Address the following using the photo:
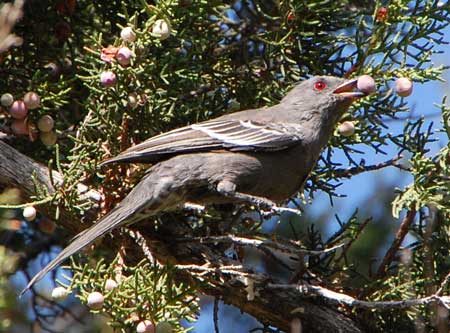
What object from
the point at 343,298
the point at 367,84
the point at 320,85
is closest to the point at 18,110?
the point at 320,85

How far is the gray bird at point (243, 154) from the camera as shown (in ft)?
14.9

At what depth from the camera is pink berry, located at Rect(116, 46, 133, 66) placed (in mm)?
4320

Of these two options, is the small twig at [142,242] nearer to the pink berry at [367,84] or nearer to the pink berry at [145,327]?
the pink berry at [145,327]

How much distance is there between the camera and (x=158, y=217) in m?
4.74

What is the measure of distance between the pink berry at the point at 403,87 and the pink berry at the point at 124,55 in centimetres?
140

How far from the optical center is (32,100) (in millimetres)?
4547

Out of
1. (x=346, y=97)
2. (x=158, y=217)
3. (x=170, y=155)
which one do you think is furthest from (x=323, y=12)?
(x=158, y=217)

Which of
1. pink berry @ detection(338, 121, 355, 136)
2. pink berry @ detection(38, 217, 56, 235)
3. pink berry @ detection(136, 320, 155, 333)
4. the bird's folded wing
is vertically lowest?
pink berry @ detection(38, 217, 56, 235)

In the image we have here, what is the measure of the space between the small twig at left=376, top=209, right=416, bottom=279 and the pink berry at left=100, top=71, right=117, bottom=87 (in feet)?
5.62

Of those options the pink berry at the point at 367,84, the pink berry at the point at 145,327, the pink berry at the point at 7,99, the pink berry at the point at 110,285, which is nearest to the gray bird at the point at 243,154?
the pink berry at the point at 367,84

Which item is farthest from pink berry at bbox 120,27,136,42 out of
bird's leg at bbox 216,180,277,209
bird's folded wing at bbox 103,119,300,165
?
Answer: bird's leg at bbox 216,180,277,209

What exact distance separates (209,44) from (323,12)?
694 millimetres

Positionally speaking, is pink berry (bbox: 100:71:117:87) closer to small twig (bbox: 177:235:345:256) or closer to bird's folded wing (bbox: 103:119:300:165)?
bird's folded wing (bbox: 103:119:300:165)

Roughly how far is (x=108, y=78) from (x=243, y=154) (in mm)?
941
